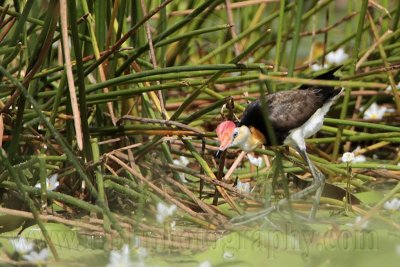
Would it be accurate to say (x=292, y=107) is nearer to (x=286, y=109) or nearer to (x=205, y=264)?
(x=286, y=109)

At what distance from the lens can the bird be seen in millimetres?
2299

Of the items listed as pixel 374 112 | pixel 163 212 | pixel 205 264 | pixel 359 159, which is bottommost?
pixel 205 264

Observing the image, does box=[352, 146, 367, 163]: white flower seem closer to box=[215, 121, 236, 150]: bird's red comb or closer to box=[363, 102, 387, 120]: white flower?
box=[363, 102, 387, 120]: white flower

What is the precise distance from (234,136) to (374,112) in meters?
1.00

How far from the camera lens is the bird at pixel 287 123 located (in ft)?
7.54

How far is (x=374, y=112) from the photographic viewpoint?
124 inches

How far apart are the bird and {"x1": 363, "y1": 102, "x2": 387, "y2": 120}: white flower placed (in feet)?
2.35

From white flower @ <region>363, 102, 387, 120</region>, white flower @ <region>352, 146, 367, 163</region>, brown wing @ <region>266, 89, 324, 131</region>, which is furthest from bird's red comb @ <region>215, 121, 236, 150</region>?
white flower @ <region>363, 102, 387, 120</region>

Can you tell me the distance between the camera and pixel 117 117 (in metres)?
2.65

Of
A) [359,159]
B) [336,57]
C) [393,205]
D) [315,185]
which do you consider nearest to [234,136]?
[315,185]

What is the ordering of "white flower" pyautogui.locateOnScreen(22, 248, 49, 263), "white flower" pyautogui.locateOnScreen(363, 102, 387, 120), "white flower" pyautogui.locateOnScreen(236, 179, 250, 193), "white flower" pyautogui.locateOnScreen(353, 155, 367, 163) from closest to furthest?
"white flower" pyautogui.locateOnScreen(22, 248, 49, 263)
"white flower" pyautogui.locateOnScreen(236, 179, 250, 193)
"white flower" pyautogui.locateOnScreen(353, 155, 367, 163)
"white flower" pyautogui.locateOnScreen(363, 102, 387, 120)

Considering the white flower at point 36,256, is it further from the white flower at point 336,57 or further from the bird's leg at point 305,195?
the white flower at point 336,57

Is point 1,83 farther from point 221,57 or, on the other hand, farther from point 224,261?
point 221,57


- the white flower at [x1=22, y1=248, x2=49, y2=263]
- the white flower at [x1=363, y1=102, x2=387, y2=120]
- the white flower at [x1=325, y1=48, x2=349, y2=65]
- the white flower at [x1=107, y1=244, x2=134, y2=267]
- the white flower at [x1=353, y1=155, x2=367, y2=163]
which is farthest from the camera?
the white flower at [x1=325, y1=48, x2=349, y2=65]
